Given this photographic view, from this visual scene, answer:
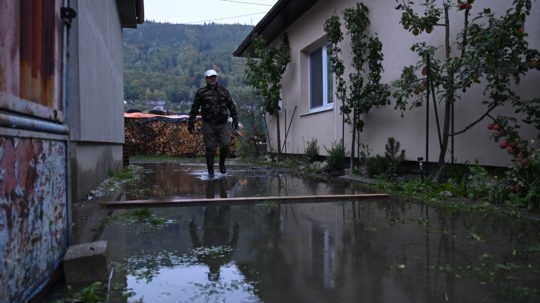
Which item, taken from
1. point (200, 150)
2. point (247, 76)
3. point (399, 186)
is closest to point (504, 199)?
point (399, 186)

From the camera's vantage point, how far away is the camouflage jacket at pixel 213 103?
688 centimetres

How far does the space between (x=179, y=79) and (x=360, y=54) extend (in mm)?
39287

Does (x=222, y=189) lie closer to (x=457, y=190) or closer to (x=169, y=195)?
(x=169, y=195)

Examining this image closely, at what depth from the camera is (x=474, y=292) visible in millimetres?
1713

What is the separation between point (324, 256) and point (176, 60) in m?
52.5

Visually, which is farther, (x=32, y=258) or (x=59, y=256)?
(x=59, y=256)

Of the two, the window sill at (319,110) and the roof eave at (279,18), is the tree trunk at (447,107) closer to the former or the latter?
the window sill at (319,110)

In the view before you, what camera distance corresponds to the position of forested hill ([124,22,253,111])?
39156 millimetres

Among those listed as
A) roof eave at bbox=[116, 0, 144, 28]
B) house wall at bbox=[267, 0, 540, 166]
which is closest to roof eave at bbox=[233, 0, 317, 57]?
house wall at bbox=[267, 0, 540, 166]

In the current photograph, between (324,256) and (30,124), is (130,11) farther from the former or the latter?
(324,256)

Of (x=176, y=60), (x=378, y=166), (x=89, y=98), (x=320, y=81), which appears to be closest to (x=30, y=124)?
(x=89, y=98)

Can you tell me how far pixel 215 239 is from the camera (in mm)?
2625

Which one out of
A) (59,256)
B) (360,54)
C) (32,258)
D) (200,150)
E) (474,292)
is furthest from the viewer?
(200,150)

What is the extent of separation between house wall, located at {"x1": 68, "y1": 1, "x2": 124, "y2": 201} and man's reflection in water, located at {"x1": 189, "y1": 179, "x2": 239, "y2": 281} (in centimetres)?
129
